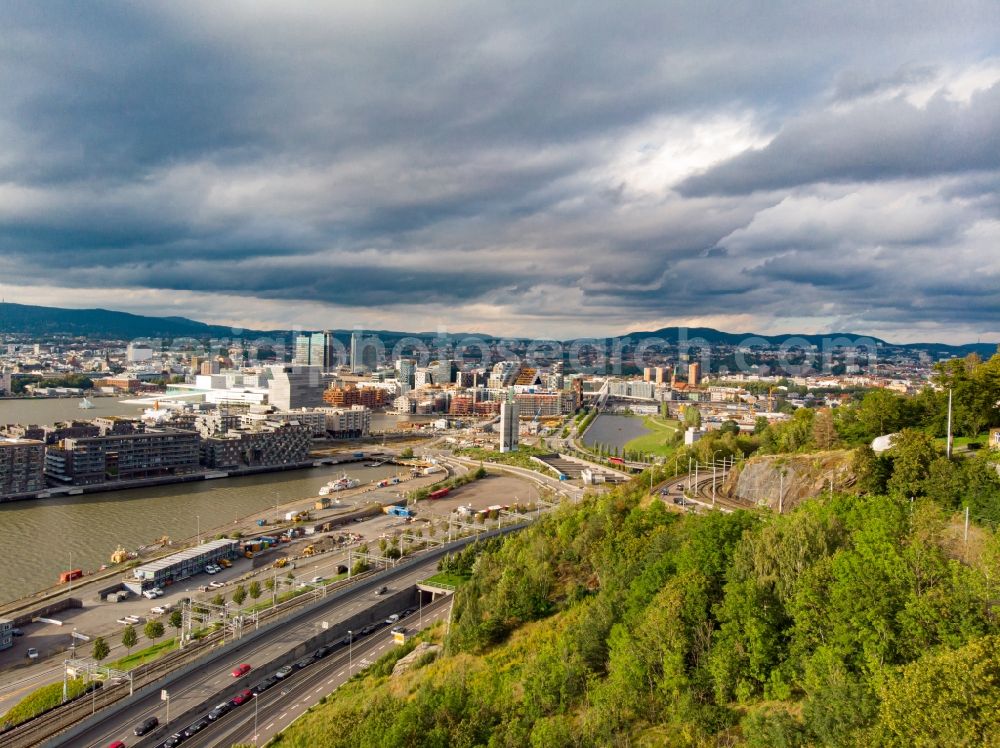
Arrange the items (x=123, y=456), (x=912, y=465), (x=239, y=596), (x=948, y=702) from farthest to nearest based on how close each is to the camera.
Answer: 1. (x=123, y=456)
2. (x=239, y=596)
3. (x=912, y=465)
4. (x=948, y=702)

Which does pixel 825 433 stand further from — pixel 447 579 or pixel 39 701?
pixel 39 701

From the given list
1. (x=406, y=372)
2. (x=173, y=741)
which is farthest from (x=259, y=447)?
(x=406, y=372)

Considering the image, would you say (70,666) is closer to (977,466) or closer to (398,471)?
(977,466)

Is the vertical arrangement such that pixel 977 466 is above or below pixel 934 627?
above

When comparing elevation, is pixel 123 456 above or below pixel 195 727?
above

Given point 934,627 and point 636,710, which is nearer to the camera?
point 934,627

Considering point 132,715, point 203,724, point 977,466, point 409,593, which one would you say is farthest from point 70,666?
point 977,466
